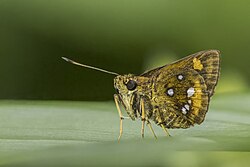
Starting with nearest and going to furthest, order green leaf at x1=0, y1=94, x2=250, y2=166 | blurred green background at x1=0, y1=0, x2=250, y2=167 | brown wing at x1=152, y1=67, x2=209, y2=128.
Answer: green leaf at x1=0, y1=94, x2=250, y2=166, brown wing at x1=152, y1=67, x2=209, y2=128, blurred green background at x1=0, y1=0, x2=250, y2=167

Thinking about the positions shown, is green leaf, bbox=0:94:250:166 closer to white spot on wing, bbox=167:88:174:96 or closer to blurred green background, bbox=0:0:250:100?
white spot on wing, bbox=167:88:174:96

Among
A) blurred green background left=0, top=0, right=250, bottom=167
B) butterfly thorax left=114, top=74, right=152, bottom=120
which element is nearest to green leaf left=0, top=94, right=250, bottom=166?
butterfly thorax left=114, top=74, right=152, bottom=120

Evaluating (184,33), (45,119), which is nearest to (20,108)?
(45,119)

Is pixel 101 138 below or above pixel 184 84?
below

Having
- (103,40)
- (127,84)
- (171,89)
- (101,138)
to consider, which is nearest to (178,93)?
Result: (171,89)

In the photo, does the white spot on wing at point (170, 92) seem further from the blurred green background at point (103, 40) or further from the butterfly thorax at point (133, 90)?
the blurred green background at point (103, 40)

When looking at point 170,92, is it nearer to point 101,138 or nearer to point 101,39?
point 101,138
